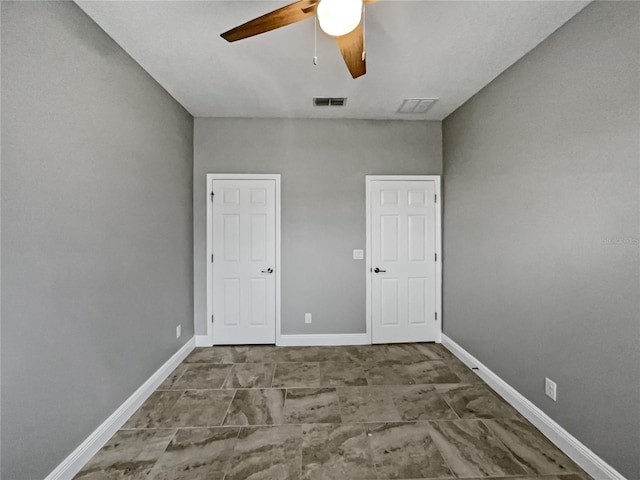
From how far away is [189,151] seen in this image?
130 inches

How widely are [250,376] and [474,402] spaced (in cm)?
197

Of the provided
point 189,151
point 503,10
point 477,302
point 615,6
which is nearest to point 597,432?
point 477,302

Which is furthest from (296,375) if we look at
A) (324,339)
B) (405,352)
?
(405,352)

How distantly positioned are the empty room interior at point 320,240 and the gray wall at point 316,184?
1.1 inches

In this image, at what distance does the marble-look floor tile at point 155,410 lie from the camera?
209 cm

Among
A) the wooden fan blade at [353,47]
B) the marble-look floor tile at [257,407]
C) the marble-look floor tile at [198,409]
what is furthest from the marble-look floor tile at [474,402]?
the wooden fan blade at [353,47]

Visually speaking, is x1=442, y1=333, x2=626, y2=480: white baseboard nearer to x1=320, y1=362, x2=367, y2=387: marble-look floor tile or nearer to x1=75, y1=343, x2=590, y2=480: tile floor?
x1=75, y1=343, x2=590, y2=480: tile floor

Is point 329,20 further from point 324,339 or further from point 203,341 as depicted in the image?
point 203,341

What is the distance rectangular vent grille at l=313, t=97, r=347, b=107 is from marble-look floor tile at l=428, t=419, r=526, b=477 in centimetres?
298

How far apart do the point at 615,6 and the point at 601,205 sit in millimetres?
1058

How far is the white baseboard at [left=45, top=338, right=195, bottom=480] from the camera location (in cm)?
160

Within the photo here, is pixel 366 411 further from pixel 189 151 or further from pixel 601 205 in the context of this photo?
pixel 189 151

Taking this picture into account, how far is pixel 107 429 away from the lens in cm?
191

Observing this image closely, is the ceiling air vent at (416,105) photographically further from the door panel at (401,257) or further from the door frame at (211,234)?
the door frame at (211,234)
